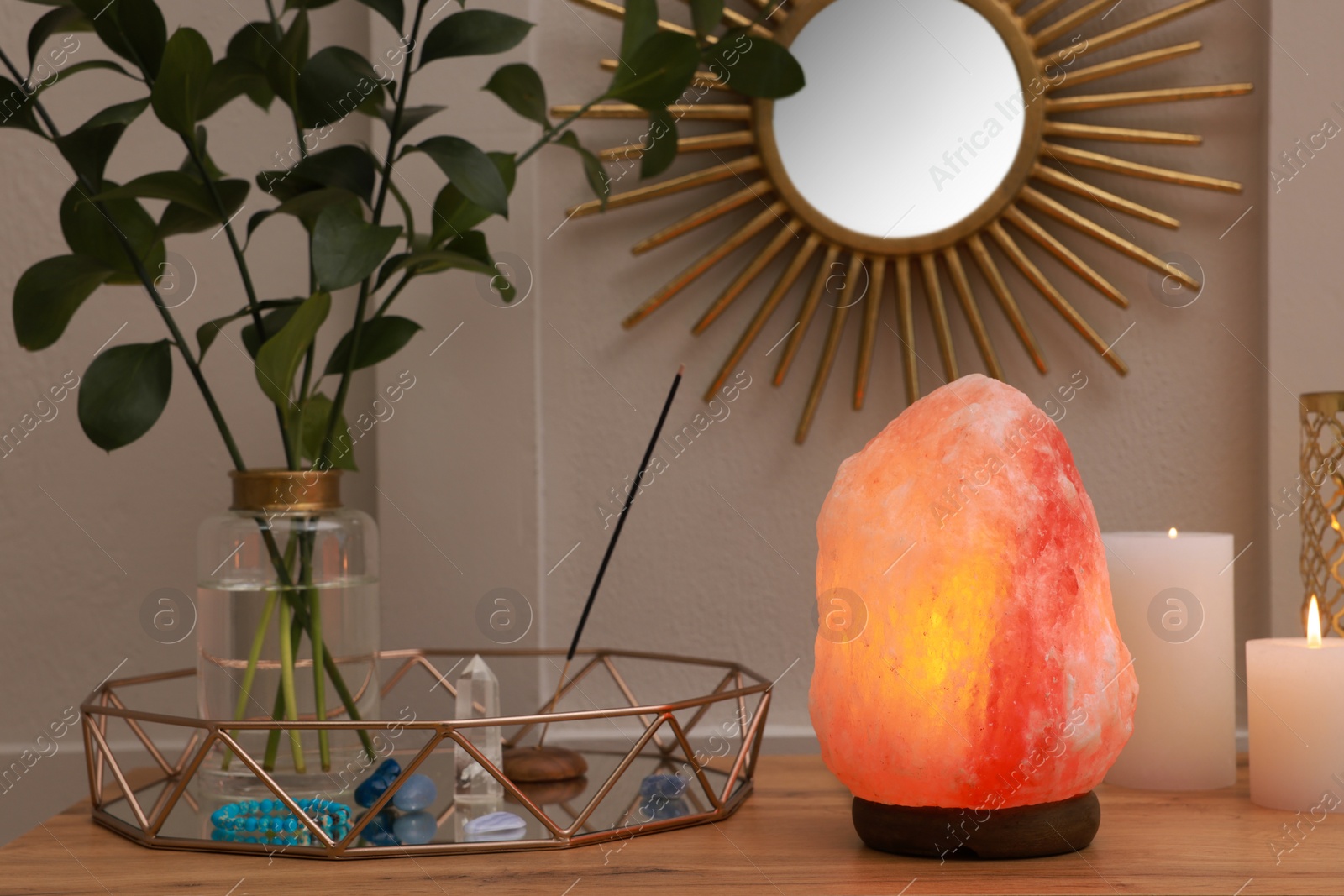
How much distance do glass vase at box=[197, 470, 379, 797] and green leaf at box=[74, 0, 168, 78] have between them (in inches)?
12.0

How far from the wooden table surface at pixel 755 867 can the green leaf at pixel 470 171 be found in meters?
0.42

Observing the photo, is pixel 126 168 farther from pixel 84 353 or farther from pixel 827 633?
pixel 827 633

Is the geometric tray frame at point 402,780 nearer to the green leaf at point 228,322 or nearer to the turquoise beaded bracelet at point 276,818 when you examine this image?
the turquoise beaded bracelet at point 276,818

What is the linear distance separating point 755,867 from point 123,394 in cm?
53

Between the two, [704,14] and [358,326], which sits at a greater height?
[704,14]

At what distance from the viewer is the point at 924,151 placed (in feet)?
3.38

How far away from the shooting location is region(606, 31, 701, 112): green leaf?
813 mm

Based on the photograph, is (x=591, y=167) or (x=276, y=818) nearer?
(x=276, y=818)

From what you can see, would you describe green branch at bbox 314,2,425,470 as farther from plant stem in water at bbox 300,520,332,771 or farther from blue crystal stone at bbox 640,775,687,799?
blue crystal stone at bbox 640,775,687,799

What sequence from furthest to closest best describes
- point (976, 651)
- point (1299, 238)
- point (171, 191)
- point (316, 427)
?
point (1299, 238), point (316, 427), point (171, 191), point (976, 651)

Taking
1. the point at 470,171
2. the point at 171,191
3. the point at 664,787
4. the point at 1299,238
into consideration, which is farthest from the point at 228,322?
the point at 1299,238

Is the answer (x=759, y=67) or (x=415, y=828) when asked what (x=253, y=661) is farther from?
(x=759, y=67)

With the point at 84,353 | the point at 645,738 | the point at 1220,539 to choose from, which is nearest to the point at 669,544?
the point at 645,738


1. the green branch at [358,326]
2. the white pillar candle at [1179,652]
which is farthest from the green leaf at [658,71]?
the white pillar candle at [1179,652]
